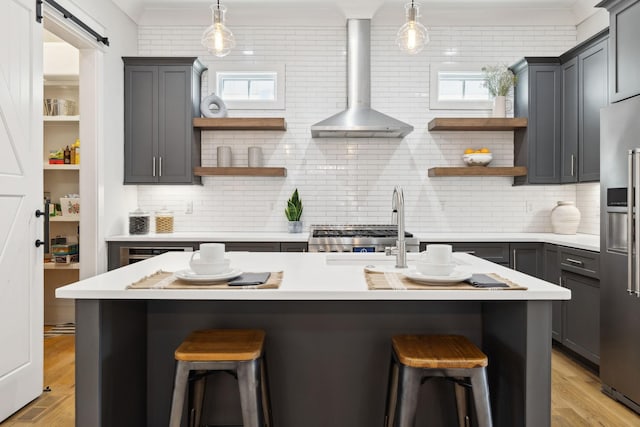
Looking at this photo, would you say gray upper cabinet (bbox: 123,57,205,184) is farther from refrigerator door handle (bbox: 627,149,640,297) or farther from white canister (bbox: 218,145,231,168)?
refrigerator door handle (bbox: 627,149,640,297)

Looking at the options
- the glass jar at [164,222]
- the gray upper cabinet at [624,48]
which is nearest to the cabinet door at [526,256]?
the gray upper cabinet at [624,48]

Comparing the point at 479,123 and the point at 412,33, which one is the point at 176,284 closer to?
the point at 412,33

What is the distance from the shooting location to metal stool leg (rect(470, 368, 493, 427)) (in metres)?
1.73

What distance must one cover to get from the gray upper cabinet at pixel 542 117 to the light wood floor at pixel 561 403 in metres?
1.84

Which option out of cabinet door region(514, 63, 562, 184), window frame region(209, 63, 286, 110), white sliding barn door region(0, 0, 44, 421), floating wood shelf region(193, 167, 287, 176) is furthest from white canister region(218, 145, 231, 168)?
cabinet door region(514, 63, 562, 184)

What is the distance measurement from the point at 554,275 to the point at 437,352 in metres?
2.73

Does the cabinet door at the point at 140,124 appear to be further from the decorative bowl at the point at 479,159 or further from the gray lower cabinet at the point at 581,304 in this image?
the gray lower cabinet at the point at 581,304

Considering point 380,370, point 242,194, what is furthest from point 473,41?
point 380,370

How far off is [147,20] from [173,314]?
3.94 meters

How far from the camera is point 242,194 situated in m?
5.07

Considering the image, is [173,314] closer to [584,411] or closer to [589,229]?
[584,411]

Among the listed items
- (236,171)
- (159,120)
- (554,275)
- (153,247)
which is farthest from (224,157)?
(554,275)

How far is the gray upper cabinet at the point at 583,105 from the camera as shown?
3.90 metres

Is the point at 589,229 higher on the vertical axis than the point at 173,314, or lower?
higher
